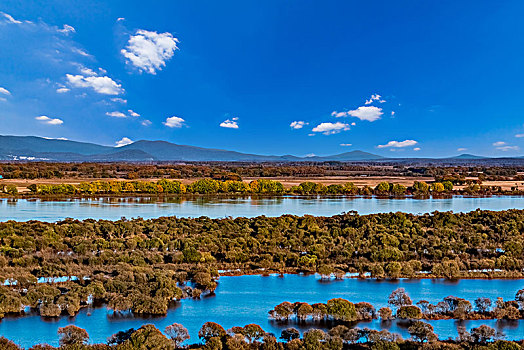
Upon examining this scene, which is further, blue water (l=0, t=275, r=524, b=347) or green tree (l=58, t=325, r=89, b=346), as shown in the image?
blue water (l=0, t=275, r=524, b=347)

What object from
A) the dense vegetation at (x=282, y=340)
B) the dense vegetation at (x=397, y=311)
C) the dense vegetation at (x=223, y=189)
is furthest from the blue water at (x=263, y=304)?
the dense vegetation at (x=223, y=189)

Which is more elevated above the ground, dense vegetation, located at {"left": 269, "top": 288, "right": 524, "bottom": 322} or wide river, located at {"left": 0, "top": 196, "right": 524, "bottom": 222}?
wide river, located at {"left": 0, "top": 196, "right": 524, "bottom": 222}

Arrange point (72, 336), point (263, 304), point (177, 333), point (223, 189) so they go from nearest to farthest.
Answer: point (72, 336), point (177, 333), point (263, 304), point (223, 189)

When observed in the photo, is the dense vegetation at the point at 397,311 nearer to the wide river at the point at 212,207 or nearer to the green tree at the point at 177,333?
the green tree at the point at 177,333

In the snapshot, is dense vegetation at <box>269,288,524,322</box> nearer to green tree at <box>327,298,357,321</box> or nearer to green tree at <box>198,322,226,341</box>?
green tree at <box>327,298,357,321</box>

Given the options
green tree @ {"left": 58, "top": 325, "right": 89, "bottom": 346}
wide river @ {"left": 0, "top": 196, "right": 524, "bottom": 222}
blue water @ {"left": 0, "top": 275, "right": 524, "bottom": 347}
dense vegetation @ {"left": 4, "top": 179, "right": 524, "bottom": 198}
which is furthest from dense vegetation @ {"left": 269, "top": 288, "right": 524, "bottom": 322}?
dense vegetation @ {"left": 4, "top": 179, "right": 524, "bottom": 198}

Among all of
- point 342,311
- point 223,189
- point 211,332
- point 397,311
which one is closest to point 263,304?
point 342,311

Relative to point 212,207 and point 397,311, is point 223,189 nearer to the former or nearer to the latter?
point 212,207
